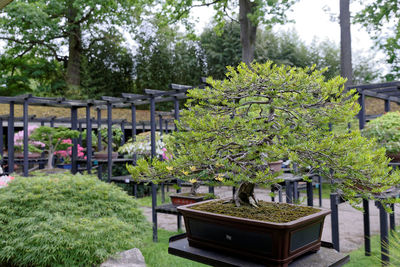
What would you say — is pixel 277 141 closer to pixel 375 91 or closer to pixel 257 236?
pixel 257 236

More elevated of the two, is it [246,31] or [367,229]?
[246,31]

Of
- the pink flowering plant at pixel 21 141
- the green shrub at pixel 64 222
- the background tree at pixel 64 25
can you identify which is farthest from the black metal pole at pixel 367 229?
the background tree at pixel 64 25

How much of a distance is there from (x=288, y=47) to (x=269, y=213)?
1557cm

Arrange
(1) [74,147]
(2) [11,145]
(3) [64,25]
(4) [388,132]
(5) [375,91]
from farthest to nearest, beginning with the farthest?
(3) [64,25] < (1) [74,147] < (2) [11,145] < (5) [375,91] < (4) [388,132]

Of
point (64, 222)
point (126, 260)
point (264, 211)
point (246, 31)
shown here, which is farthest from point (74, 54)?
point (264, 211)

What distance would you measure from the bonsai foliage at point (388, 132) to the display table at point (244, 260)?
2.51 meters

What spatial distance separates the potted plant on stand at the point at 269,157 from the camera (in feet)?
4.23

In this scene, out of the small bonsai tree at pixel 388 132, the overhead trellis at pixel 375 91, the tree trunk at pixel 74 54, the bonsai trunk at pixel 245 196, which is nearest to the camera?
the bonsai trunk at pixel 245 196

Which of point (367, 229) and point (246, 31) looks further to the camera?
point (246, 31)

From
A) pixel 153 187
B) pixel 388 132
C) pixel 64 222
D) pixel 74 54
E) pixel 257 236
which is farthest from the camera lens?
pixel 74 54

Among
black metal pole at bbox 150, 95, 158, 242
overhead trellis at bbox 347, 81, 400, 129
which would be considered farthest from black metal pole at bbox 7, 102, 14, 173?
overhead trellis at bbox 347, 81, 400, 129

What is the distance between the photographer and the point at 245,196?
5.28 feet

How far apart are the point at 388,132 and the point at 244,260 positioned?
3.12 m

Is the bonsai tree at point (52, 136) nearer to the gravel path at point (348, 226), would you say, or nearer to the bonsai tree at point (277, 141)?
the gravel path at point (348, 226)
